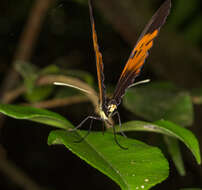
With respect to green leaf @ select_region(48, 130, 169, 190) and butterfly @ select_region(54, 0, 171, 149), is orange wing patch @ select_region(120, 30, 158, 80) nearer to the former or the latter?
butterfly @ select_region(54, 0, 171, 149)

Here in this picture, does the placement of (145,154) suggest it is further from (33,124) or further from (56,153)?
(33,124)

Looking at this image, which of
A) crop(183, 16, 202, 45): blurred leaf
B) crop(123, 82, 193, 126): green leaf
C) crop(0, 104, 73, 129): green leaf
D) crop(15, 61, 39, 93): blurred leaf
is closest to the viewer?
crop(0, 104, 73, 129): green leaf

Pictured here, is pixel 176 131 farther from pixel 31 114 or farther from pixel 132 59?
pixel 31 114

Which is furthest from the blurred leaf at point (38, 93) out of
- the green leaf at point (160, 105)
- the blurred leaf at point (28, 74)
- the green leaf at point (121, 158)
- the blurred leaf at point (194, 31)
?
the blurred leaf at point (194, 31)

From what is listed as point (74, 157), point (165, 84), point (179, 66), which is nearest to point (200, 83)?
point (179, 66)

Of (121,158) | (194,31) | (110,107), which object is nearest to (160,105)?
(110,107)

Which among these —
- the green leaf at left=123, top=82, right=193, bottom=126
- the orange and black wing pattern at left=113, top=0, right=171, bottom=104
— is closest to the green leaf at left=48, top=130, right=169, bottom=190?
the orange and black wing pattern at left=113, top=0, right=171, bottom=104
